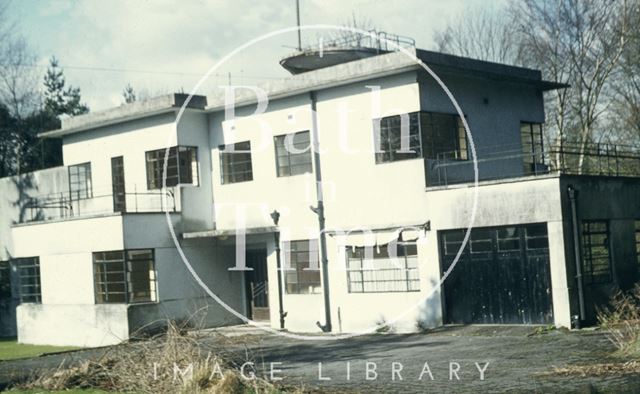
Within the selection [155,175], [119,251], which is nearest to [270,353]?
[119,251]

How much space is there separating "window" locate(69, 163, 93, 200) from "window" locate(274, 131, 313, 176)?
7.75 m

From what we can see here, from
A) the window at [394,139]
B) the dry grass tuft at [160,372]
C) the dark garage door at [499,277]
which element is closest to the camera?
the dry grass tuft at [160,372]

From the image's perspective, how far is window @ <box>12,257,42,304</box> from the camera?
2962 centimetres

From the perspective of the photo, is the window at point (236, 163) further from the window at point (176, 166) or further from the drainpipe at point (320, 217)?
the drainpipe at point (320, 217)

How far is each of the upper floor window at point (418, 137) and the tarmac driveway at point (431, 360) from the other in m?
4.57

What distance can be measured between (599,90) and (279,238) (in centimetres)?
1688

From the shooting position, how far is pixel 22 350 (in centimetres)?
2708

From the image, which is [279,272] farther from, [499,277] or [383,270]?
[499,277]

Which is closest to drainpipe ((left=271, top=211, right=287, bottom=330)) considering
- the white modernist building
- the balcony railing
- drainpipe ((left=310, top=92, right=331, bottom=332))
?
the white modernist building

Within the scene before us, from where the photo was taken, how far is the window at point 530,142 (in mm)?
26719

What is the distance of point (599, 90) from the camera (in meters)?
36.3

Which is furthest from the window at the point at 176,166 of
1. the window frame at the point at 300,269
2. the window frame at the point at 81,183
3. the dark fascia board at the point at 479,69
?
the dark fascia board at the point at 479,69

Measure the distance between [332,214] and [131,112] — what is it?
7.70 metres

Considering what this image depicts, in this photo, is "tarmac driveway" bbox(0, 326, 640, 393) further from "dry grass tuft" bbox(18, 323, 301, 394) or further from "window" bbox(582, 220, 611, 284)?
"window" bbox(582, 220, 611, 284)
